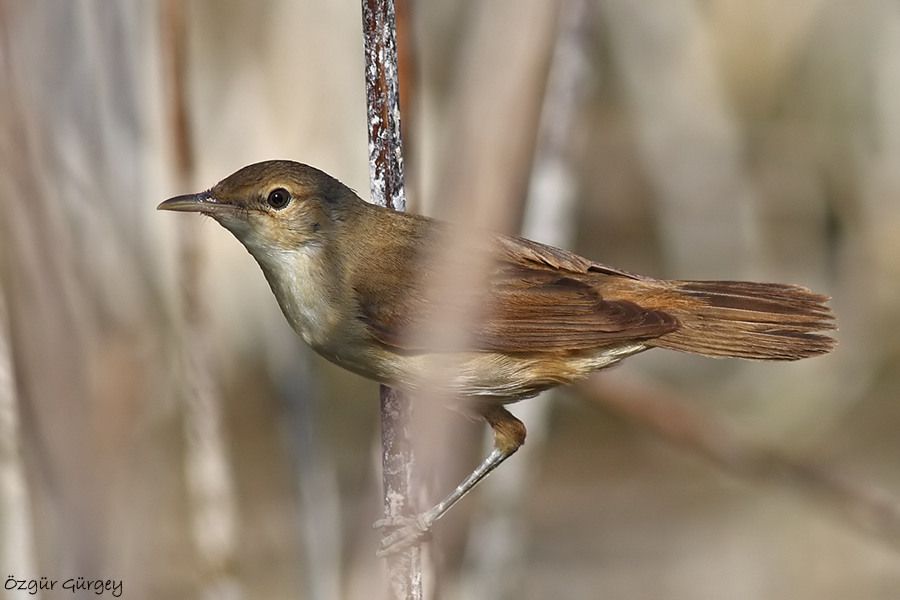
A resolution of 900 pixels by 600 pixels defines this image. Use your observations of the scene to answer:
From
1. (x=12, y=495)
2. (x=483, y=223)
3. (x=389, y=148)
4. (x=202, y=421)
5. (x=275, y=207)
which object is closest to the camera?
(x=483, y=223)

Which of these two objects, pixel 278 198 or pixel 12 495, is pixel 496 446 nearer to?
pixel 278 198

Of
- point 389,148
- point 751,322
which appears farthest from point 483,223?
point 751,322

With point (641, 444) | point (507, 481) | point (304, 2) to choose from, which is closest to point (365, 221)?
point (507, 481)

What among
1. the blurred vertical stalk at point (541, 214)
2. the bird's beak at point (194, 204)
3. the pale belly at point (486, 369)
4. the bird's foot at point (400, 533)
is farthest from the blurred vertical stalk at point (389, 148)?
the blurred vertical stalk at point (541, 214)

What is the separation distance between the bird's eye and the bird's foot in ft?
2.39

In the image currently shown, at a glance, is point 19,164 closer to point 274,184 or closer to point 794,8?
point 274,184

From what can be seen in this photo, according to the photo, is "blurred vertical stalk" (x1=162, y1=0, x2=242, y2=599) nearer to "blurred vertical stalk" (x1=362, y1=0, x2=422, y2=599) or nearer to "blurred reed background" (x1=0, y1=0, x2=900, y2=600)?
"blurred reed background" (x1=0, y1=0, x2=900, y2=600)

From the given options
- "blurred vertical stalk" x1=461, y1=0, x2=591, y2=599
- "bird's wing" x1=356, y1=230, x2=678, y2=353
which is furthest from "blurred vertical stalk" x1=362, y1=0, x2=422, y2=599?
"blurred vertical stalk" x1=461, y1=0, x2=591, y2=599

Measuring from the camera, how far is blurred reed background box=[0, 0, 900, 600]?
2.29m

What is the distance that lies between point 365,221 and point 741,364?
3.14m

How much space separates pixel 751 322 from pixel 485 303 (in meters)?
0.64

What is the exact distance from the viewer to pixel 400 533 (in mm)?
2482

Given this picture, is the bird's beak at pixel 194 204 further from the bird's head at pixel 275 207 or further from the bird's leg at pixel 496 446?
the bird's leg at pixel 496 446

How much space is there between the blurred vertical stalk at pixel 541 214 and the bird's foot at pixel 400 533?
0.69 m
